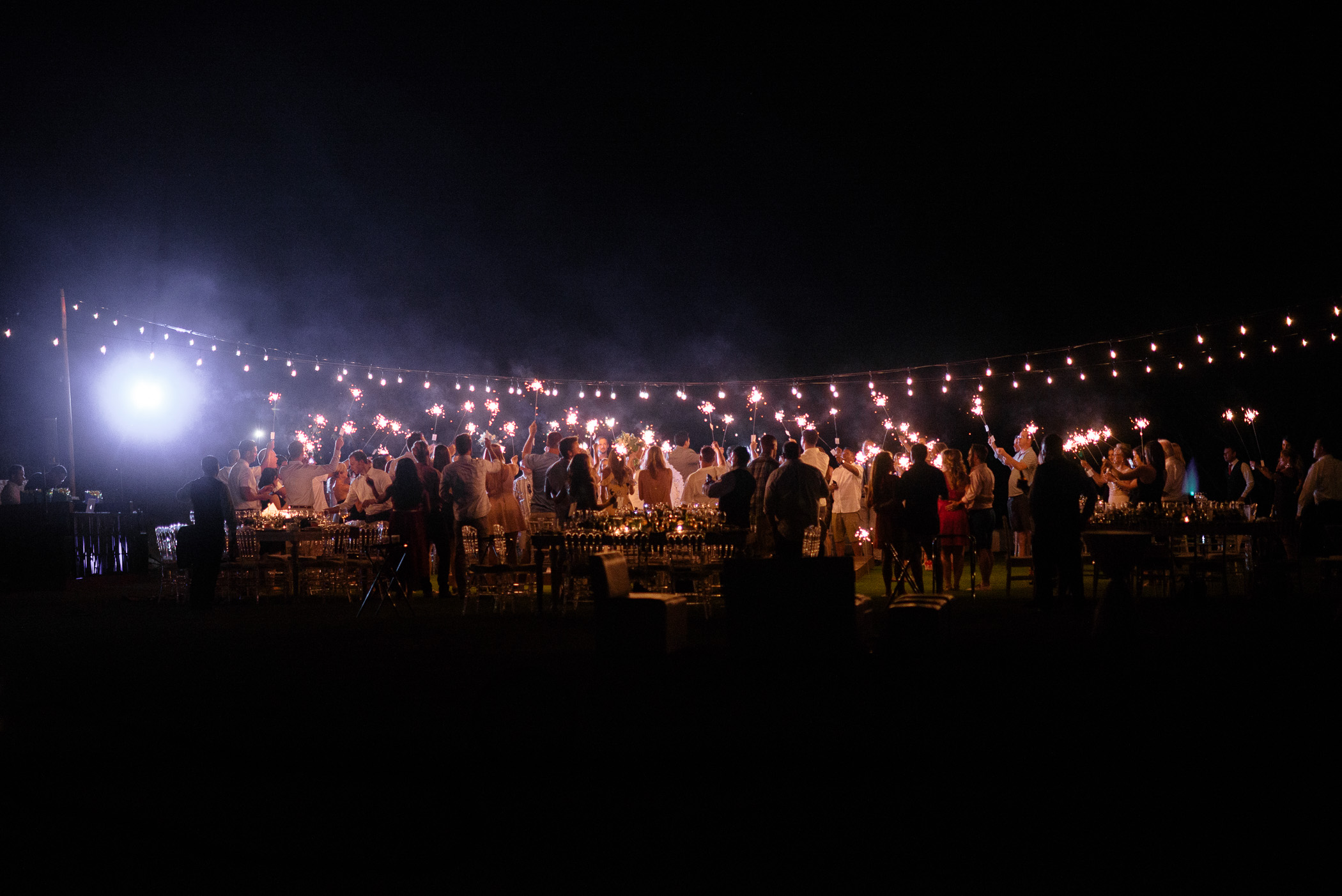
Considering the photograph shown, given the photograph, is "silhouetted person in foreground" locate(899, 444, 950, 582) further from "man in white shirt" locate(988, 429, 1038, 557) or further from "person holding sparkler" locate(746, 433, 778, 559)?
"man in white shirt" locate(988, 429, 1038, 557)

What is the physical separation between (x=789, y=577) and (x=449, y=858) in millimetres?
3852

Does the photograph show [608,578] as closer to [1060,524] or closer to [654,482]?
[1060,524]

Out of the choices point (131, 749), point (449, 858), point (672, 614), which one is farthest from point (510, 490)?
point (449, 858)

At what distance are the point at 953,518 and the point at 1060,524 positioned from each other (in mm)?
2434

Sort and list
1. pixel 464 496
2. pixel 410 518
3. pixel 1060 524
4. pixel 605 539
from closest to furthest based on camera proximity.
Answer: pixel 605 539 → pixel 1060 524 → pixel 410 518 → pixel 464 496

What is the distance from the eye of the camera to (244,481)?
12.2m

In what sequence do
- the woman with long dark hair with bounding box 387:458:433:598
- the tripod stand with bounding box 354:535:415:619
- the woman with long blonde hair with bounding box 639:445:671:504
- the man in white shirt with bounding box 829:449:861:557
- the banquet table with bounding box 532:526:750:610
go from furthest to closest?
the man in white shirt with bounding box 829:449:861:557, the woman with long blonde hair with bounding box 639:445:671:504, the woman with long dark hair with bounding box 387:458:433:598, the tripod stand with bounding box 354:535:415:619, the banquet table with bounding box 532:526:750:610

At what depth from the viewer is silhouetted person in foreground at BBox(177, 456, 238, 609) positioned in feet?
33.2

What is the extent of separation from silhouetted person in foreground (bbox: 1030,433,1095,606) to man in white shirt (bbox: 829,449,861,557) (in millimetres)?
4362

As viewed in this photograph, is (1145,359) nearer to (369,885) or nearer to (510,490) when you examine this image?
(510,490)

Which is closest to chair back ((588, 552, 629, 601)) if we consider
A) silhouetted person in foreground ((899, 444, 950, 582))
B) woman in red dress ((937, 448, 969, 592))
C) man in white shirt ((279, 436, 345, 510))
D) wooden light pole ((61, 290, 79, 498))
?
silhouetted person in foreground ((899, 444, 950, 582))

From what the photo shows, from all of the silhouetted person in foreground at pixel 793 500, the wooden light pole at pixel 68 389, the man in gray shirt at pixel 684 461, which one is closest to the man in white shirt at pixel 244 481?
the wooden light pole at pixel 68 389

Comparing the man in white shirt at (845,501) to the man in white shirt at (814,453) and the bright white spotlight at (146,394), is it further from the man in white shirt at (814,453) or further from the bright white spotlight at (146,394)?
the bright white spotlight at (146,394)

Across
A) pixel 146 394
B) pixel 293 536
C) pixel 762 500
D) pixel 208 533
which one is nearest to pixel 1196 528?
pixel 762 500
